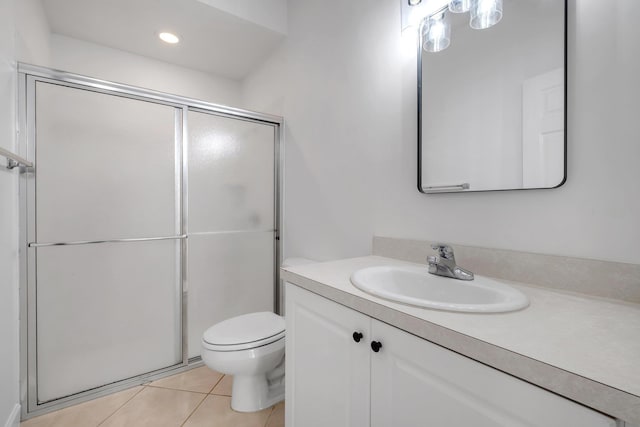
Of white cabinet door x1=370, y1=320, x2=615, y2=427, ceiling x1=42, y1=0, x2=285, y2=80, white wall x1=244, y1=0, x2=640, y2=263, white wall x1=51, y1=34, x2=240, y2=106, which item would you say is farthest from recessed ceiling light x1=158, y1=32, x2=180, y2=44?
white cabinet door x1=370, y1=320, x2=615, y2=427

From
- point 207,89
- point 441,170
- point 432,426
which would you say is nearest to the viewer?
point 432,426

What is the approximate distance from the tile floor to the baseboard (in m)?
0.06

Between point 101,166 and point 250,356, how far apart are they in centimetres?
137

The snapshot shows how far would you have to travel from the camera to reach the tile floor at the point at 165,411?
1.47 m

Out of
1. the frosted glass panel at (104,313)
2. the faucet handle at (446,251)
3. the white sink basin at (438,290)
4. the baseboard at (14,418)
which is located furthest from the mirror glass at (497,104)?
the baseboard at (14,418)

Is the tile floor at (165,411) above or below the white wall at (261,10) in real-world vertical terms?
below

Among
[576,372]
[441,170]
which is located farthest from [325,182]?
[576,372]

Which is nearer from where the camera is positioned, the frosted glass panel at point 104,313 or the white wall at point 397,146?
the white wall at point 397,146

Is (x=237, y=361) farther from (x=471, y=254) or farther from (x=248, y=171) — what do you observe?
(x=248, y=171)

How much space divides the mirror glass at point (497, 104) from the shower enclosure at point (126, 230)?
1.39 m

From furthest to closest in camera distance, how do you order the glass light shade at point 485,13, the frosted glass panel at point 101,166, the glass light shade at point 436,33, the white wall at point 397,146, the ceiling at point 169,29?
the ceiling at point 169,29, the frosted glass panel at point 101,166, the glass light shade at point 436,33, the glass light shade at point 485,13, the white wall at point 397,146

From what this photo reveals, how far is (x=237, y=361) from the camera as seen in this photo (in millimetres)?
1432

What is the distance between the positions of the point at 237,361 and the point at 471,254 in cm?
119

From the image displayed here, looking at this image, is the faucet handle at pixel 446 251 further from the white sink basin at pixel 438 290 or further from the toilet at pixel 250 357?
the toilet at pixel 250 357
